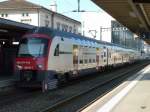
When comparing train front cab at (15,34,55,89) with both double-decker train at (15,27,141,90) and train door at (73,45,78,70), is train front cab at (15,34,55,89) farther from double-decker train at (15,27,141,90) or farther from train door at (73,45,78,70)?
train door at (73,45,78,70)

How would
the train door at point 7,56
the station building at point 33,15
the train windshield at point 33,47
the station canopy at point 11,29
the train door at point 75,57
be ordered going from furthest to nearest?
the station building at point 33,15 → the train door at point 7,56 → the train door at point 75,57 → the station canopy at point 11,29 → the train windshield at point 33,47

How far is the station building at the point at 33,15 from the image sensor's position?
80500 mm

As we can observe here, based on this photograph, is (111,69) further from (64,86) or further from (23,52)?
(23,52)

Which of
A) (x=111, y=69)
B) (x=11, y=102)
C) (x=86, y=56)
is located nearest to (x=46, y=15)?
(x=111, y=69)

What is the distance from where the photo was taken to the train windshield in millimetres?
22531

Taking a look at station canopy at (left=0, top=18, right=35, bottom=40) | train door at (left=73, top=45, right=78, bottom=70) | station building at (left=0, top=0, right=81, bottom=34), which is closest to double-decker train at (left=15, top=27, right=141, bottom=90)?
train door at (left=73, top=45, right=78, bottom=70)

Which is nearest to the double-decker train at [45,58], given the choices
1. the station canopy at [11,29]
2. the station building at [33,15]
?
the station canopy at [11,29]

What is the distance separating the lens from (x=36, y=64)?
73.2 feet

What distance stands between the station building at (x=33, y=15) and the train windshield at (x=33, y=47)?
177 ft

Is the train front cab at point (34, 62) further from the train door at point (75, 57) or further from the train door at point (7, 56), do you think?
the train door at point (7, 56)

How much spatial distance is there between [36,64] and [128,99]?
21.6 ft

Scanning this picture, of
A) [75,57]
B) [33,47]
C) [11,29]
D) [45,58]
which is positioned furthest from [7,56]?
[45,58]

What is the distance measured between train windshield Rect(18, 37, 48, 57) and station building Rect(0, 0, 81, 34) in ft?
177

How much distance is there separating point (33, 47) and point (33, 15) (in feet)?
197
